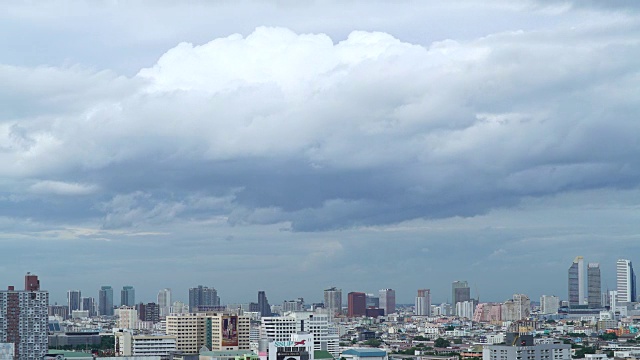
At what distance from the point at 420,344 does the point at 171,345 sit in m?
49.5

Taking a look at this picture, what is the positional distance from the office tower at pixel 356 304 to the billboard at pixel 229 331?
9958 centimetres

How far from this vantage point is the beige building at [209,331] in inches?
3561

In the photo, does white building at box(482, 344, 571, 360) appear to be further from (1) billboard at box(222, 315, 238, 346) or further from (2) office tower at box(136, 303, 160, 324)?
(2) office tower at box(136, 303, 160, 324)

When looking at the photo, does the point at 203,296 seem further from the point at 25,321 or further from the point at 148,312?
the point at 25,321

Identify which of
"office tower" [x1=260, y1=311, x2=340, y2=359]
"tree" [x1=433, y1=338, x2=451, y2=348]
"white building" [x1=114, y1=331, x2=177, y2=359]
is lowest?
"tree" [x1=433, y1=338, x2=451, y2=348]

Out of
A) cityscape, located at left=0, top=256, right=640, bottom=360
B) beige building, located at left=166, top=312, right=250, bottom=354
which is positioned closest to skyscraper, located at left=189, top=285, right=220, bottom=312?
cityscape, located at left=0, top=256, right=640, bottom=360

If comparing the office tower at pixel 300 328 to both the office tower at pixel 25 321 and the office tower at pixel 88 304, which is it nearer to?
the office tower at pixel 25 321

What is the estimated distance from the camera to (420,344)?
437ft

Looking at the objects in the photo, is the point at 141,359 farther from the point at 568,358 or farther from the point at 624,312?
the point at 624,312

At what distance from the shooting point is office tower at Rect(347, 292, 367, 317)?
630 ft

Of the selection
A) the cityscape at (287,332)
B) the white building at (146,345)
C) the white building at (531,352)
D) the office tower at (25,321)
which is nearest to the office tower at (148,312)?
the cityscape at (287,332)

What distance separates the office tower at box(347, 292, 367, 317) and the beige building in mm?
96576

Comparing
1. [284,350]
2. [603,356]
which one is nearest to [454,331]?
[603,356]

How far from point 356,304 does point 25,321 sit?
11967cm
